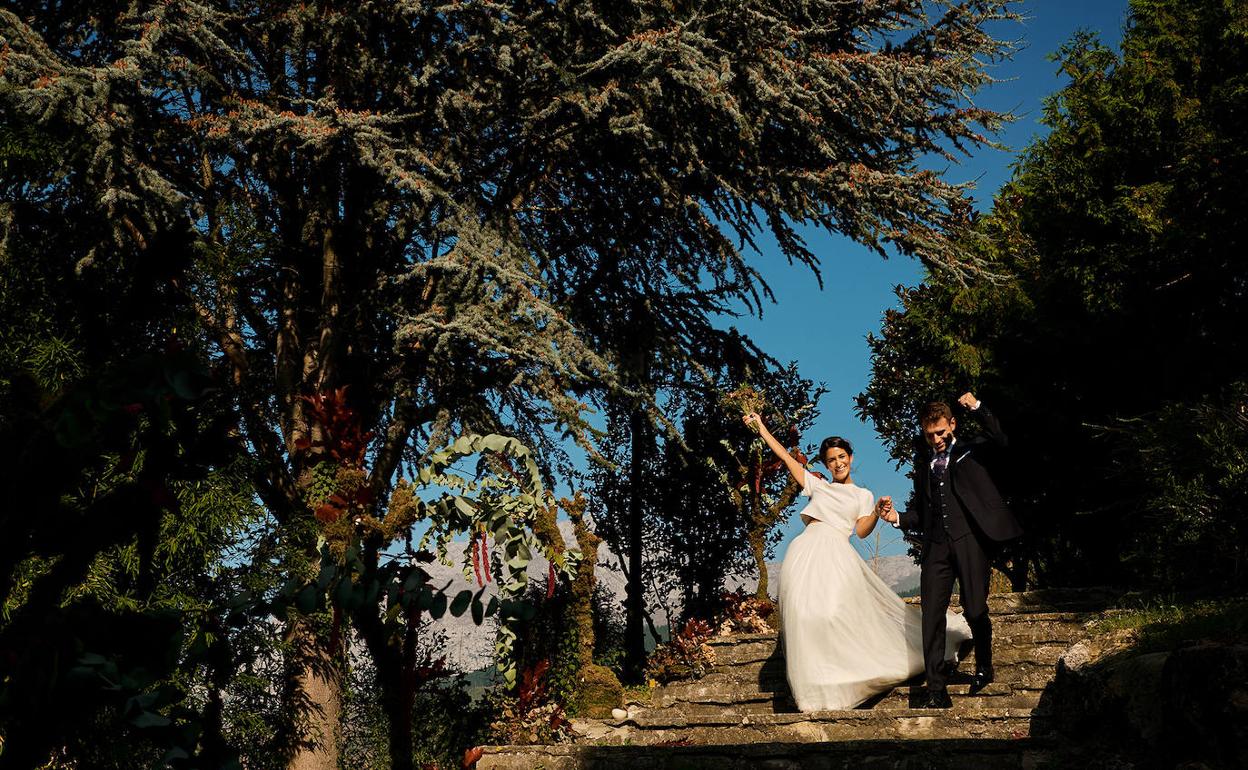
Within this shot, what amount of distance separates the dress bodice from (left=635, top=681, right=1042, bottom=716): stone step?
1.50m

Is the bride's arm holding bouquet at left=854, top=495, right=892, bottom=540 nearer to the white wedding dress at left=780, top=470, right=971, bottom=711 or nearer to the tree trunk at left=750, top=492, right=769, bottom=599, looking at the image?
the white wedding dress at left=780, top=470, right=971, bottom=711

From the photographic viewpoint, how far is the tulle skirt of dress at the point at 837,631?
892cm

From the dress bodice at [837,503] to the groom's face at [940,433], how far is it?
3.19 ft

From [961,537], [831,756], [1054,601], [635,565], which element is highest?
[635,565]

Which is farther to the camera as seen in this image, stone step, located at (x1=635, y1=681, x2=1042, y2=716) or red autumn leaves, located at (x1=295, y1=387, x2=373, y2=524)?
stone step, located at (x1=635, y1=681, x2=1042, y2=716)

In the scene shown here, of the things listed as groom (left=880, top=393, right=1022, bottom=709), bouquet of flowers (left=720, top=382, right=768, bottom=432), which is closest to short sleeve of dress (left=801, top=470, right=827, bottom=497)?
groom (left=880, top=393, right=1022, bottom=709)

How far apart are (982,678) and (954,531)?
4.21 ft

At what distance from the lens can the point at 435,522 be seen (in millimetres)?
6922

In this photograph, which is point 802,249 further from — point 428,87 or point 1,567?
point 1,567

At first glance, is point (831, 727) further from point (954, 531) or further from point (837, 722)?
point (954, 531)

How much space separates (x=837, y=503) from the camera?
9.41 metres

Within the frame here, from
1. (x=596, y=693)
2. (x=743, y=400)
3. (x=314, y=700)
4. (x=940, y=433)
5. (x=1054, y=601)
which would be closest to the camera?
(x=940, y=433)

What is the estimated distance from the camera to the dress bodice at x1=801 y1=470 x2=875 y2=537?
30.9 ft

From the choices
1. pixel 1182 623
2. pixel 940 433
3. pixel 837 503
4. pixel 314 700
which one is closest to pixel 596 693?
pixel 837 503
